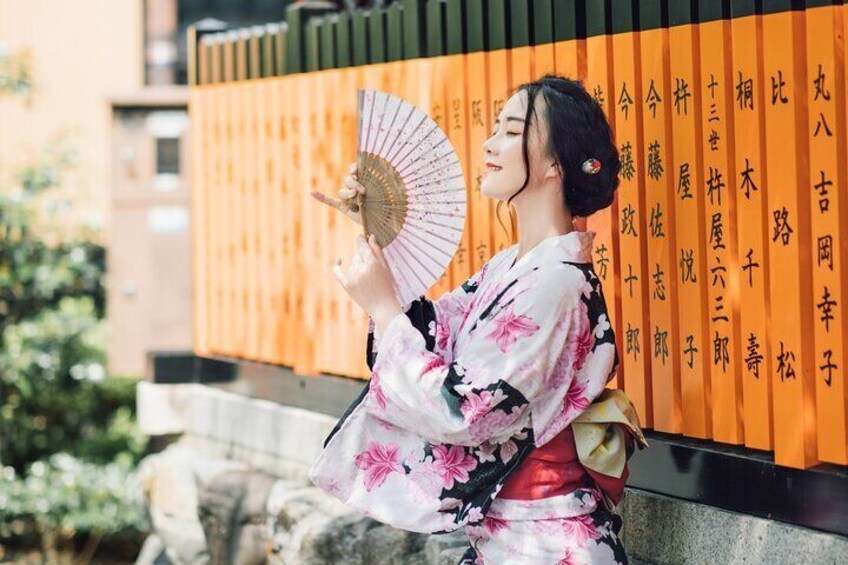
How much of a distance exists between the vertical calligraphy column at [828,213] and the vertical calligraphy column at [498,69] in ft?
5.82

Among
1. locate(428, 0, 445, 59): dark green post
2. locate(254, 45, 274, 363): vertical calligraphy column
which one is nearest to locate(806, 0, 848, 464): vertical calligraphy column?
locate(428, 0, 445, 59): dark green post

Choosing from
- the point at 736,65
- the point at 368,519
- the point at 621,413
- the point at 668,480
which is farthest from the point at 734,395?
the point at 368,519

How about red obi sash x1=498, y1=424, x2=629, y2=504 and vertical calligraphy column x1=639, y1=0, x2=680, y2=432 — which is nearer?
red obi sash x1=498, y1=424, x2=629, y2=504

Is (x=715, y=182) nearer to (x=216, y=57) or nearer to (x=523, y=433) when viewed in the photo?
(x=523, y=433)

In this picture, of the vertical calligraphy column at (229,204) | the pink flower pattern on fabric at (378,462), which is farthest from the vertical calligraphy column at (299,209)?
the pink flower pattern on fabric at (378,462)

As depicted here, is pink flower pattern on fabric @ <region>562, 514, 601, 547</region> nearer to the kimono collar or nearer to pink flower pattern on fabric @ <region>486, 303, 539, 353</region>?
pink flower pattern on fabric @ <region>486, 303, 539, 353</region>

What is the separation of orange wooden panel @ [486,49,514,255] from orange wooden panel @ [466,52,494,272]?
0.09ft

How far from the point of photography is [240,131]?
339 inches

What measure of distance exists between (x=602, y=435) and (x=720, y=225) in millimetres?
940

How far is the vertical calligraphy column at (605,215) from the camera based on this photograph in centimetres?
514

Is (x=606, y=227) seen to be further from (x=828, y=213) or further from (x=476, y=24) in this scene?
(x=476, y=24)

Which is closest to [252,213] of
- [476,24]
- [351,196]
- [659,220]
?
[476,24]

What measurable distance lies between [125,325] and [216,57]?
3438 millimetres

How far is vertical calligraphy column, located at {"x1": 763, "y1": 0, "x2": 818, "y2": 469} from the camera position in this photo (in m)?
4.26
